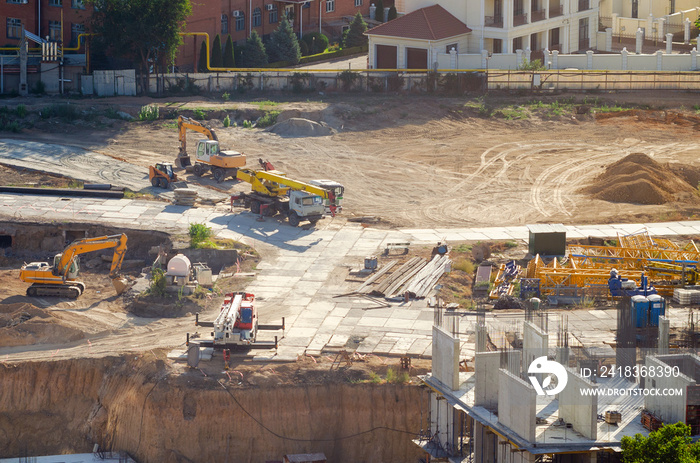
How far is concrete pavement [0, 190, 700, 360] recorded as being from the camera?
35375mm

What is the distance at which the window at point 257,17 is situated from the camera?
82.0 metres

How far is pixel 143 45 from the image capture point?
66.6 metres

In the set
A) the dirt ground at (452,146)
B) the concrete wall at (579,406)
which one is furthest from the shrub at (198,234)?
the concrete wall at (579,406)

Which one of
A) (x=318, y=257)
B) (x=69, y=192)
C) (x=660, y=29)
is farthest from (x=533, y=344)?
(x=660, y=29)

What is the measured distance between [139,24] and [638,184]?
3204 cm

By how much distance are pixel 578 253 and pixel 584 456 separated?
18979 mm

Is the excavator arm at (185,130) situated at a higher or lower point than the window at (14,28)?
lower

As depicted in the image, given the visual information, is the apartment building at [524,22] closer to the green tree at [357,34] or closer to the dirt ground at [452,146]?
the green tree at [357,34]

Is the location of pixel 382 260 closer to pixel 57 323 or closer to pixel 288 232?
pixel 288 232

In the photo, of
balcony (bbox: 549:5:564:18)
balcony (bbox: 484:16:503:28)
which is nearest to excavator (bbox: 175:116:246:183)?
balcony (bbox: 484:16:503:28)

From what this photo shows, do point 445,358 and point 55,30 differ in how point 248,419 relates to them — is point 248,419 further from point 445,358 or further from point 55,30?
point 55,30

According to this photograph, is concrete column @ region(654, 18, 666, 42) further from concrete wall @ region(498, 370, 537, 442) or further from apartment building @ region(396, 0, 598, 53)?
concrete wall @ region(498, 370, 537, 442)

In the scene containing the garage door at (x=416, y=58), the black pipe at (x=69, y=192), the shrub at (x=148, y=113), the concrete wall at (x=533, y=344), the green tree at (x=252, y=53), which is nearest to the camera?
the concrete wall at (x=533, y=344)

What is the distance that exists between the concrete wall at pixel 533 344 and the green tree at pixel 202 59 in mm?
50113
